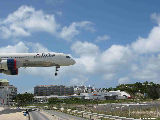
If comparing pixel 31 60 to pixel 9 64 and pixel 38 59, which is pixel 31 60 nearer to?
pixel 38 59

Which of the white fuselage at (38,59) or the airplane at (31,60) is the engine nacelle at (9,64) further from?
the white fuselage at (38,59)

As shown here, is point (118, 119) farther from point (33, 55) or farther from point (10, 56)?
point (10, 56)

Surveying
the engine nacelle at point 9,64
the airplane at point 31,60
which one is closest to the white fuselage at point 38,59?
the airplane at point 31,60

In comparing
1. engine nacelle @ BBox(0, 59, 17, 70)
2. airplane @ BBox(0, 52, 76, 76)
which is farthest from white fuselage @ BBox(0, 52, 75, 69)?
engine nacelle @ BBox(0, 59, 17, 70)

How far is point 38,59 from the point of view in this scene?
221ft

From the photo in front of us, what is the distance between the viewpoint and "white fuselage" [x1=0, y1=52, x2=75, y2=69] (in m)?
67.5

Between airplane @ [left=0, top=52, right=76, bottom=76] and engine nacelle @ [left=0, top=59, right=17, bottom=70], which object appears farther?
airplane @ [left=0, top=52, right=76, bottom=76]

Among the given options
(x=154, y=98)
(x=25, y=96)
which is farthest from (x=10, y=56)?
(x=25, y=96)

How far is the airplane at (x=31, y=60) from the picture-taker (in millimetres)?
67438

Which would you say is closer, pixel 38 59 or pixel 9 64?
pixel 38 59

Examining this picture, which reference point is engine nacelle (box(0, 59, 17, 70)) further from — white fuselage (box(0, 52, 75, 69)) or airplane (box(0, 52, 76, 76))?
white fuselage (box(0, 52, 75, 69))

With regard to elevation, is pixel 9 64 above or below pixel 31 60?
below

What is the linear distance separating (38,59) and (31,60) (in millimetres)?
1808

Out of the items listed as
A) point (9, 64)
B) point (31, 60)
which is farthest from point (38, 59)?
point (9, 64)
